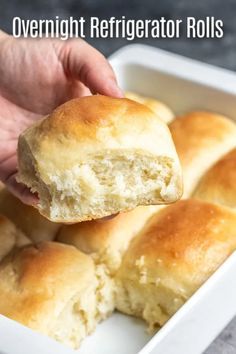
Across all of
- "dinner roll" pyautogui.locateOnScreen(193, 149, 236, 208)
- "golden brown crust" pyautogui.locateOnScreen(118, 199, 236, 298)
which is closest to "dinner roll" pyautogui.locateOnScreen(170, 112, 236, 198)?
"dinner roll" pyautogui.locateOnScreen(193, 149, 236, 208)

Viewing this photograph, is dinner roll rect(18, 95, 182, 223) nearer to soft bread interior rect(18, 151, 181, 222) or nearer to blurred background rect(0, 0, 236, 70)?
soft bread interior rect(18, 151, 181, 222)

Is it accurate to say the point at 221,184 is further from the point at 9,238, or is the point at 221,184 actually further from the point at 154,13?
the point at 154,13

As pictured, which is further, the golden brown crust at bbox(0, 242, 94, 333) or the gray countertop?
the gray countertop

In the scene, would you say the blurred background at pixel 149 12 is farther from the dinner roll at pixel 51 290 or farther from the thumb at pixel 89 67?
the dinner roll at pixel 51 290

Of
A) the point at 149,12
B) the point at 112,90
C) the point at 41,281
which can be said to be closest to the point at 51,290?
the point at 41,281

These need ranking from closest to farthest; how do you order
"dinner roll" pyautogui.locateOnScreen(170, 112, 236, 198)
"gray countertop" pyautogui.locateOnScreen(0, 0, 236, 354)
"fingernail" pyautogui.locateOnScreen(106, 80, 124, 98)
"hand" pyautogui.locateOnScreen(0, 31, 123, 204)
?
"fingernail" pyautogui.locateOnScreen(106, 80, 124, 98) → "hand" pyautogui.locateOnScreen(0, 31, 123, 204) → "dinner roll" pyautogui.locateOnScreen(170, 112, 236, 198) → "gray countertop" pyautogui.locateOnScreen(0, 0, 236, 354)

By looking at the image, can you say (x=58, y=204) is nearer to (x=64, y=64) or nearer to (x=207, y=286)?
(x=207, y=286)
